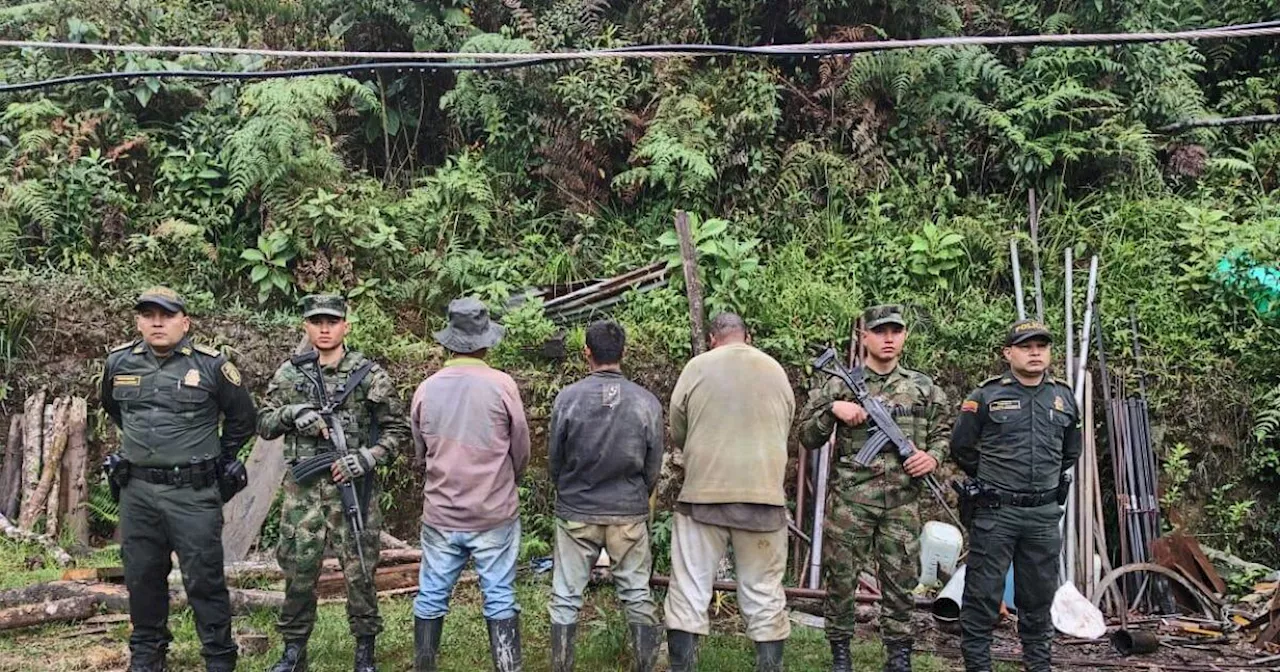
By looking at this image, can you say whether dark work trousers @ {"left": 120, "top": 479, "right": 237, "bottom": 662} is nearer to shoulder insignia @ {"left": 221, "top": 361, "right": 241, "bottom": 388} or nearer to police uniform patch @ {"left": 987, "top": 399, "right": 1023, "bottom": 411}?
shoulder insignia @ {"left": 221, "top": 361, "right": 241, "bottom": 388}

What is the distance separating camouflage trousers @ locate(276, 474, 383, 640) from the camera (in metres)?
4.89

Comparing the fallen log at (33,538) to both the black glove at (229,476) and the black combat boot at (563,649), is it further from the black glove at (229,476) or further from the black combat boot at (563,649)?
the black combat boot at (563,649)

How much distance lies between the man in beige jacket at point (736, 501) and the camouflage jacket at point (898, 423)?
50cm

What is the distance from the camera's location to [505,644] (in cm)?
480

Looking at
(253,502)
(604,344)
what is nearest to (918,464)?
(604,344)

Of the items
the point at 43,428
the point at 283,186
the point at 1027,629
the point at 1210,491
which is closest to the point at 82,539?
the point at 43,428

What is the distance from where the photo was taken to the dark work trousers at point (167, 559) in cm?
475

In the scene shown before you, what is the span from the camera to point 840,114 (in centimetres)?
948

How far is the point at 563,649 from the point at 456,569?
0.73 metres

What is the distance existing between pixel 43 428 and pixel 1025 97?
9620 millimetres

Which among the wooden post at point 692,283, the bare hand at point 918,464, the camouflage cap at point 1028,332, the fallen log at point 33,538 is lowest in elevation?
the fallen log at point 33,538

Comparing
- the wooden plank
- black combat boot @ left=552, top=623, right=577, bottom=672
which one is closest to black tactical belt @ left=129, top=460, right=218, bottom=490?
black combat boot @ left=552, top=623, right=577, bottom=672

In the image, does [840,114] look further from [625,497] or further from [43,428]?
[43,428]

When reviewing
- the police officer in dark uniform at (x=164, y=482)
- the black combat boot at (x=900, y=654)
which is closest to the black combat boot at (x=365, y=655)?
the police officer in dark uniform at (x=164, y=482)
